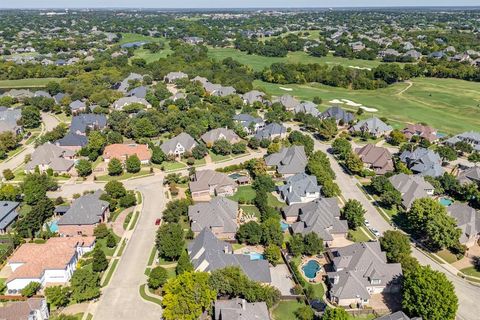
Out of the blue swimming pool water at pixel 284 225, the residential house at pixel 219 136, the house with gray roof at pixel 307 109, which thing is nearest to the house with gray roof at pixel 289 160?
the residential house at pixel 219 136

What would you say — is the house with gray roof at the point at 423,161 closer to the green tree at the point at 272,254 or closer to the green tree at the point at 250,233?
the green tree at the point at 250,233

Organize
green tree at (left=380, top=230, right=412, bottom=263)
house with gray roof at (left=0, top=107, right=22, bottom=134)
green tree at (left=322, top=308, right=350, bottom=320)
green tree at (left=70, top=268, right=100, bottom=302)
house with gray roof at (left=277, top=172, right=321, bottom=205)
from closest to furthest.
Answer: green tree at (left=322, top=308, right=350, bottom=320) < green tree at (left=70, top=268, right=100, bottom=302) < green tree at (left=380, top=230, right=412, bottom=263) < house with gray roof at (left=277, top=172, right=321, bottom=205) < house with gray roof at (left=0, top=107, right=22, bottom=134)

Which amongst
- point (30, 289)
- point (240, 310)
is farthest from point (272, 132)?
point (30, 289)

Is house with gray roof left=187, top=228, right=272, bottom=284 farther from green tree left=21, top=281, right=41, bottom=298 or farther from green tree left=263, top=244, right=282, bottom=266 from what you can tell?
green tree left=21, top=281, right=41, bottom=298

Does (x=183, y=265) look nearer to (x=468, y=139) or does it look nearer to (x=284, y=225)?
(x=284, y=225)

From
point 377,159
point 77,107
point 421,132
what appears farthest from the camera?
point 77,107

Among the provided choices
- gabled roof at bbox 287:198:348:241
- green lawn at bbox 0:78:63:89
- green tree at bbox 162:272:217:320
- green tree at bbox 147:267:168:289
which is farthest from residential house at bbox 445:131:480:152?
green lawn at bbox 0:78:63:89

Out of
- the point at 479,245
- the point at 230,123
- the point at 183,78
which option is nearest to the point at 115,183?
the point at 230,123
